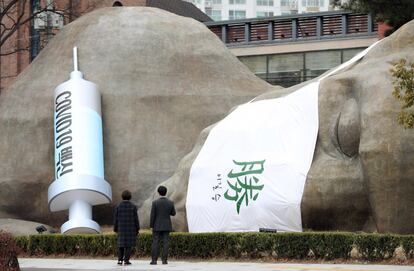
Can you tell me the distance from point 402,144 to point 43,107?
13903 mm

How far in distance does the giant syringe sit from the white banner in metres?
4.38

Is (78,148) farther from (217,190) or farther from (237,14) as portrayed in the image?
(237,14)

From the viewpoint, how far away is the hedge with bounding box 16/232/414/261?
17062mm

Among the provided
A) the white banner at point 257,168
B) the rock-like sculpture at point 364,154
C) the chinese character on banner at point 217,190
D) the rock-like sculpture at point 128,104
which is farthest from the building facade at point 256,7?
the rock-like sculpture at point 364,154

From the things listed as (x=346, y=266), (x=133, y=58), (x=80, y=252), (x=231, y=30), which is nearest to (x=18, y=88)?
(x=133, y=58)

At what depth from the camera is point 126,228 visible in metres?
17.6

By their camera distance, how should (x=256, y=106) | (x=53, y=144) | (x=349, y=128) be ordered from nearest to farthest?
(x=349, y=128), (x=256, y=106), (x=53, y=144)

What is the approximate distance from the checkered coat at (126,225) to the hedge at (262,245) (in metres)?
1.76

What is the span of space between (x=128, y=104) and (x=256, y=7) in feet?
257

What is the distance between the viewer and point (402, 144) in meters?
19.6

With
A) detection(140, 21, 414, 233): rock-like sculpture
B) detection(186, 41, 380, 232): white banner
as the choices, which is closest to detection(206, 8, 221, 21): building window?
detection(186, 41, 380, 232): white banner

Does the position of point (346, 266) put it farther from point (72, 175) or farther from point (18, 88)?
point (18, 88)

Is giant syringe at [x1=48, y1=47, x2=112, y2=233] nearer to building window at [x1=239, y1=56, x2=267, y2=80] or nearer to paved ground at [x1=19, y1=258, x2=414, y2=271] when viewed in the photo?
paved ground at [x1=19, y1=258, x2=414, y2=271]

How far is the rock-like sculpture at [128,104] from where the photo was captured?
95.1 feet
